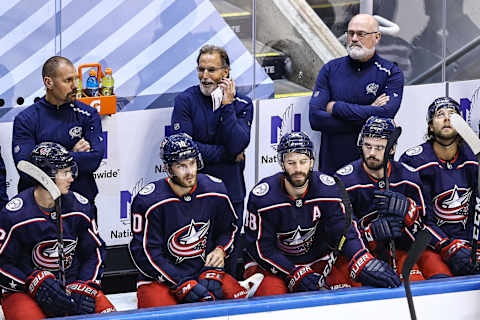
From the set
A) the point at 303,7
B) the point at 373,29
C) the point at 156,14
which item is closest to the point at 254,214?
the point at 373,29

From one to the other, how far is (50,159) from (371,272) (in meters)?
1.60

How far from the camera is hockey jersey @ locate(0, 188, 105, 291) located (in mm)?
4672

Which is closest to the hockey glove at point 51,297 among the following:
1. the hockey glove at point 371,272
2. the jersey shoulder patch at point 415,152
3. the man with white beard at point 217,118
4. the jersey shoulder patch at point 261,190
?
the jersey shoulder patch at point 261,190

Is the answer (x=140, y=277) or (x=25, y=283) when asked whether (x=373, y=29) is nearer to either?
(x=140, y=277)

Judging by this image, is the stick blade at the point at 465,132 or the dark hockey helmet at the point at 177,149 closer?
the stick blade at the point at 465,132

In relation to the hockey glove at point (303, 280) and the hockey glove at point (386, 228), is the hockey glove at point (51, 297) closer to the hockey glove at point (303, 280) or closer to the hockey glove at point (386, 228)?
the hockey glove at point (303, 280)

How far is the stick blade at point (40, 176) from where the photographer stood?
170 inches

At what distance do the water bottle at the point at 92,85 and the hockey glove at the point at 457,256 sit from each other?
2.45 m

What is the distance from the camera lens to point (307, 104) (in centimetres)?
680

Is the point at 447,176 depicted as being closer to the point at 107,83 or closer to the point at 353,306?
the point at 353,306

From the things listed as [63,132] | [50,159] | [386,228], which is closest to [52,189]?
[50,159]

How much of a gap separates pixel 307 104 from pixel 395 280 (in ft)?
8.56

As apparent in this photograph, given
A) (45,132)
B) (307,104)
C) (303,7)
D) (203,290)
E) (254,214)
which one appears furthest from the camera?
(303,7)

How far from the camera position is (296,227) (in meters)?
5.00
